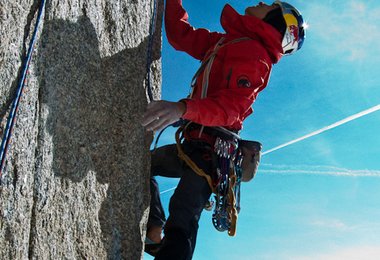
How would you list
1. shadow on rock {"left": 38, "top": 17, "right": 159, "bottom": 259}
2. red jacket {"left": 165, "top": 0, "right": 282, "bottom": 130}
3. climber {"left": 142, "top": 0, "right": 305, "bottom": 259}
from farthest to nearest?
red jacket {"left": 165, "top": 0, "right": 282, "bottom": 130} → climber {"left": 142, "top": 0, "right": 305, "bottom": 259} → shadow on rock {"left": 38, "top": 17, "right": 159, "bottom": 259}

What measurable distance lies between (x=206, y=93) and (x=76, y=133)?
130 centimetres

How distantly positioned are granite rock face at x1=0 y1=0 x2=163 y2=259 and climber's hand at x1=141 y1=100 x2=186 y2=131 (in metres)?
0.45

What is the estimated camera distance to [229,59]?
162 inches

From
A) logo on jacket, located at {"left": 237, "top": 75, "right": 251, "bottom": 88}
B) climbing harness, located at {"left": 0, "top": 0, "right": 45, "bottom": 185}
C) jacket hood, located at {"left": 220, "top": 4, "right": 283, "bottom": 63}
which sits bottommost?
climbing harness, located at {"left": 0, "top": 0, "right": 45, "bottom": 185}

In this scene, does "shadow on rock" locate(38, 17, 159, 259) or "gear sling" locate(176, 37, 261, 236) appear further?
"gear sling" locate(176, 37, 261, 236)

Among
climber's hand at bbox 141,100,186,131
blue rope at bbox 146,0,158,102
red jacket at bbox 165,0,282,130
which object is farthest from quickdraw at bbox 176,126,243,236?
climber's hand at bbox 141,100,186,131

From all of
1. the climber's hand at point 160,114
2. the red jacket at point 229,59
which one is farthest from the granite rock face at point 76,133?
the red jacket at point 229,59

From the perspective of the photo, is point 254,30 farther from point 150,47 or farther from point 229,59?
point 150,47

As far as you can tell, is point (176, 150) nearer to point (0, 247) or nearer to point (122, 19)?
point (122, 19)

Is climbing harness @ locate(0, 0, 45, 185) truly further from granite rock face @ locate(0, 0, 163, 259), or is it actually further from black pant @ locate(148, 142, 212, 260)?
black pant @ locate(148, 142, 212, 260)

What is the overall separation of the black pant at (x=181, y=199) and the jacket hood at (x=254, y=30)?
1081 mm

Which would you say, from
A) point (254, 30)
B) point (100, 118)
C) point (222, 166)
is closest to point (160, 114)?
point (100, 118)

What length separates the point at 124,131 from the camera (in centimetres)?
377

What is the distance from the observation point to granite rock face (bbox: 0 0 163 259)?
273 cm
